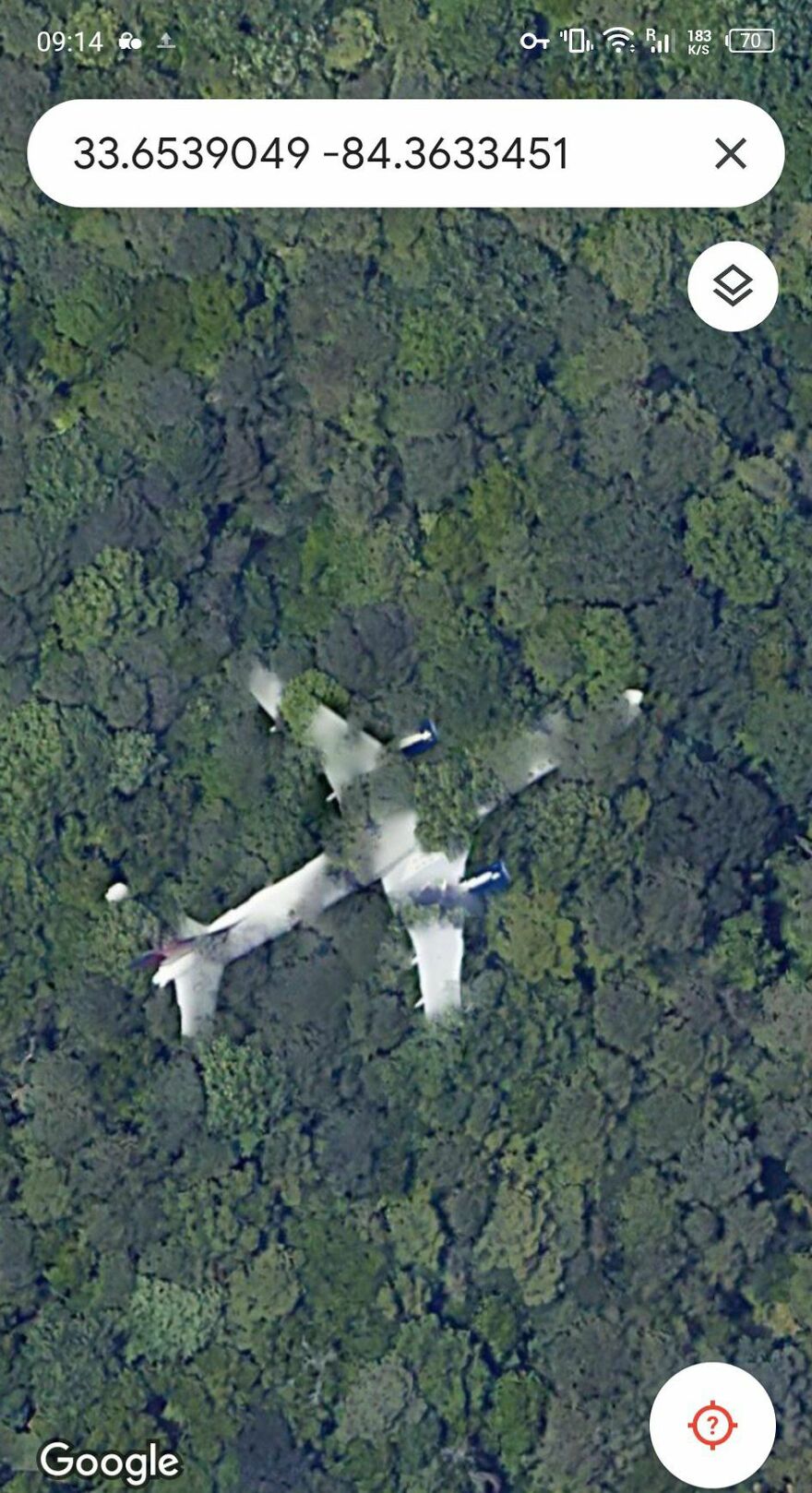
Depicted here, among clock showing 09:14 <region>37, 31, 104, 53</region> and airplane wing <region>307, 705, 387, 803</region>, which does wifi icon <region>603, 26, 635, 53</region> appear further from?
airplane wing <region>307, 705, 387, 803</region>

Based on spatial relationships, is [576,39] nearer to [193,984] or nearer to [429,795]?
[429,795]

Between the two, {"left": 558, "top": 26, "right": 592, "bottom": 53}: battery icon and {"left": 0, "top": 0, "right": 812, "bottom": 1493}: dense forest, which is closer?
{"left": 558, "top": 26, "right": 592, "bottom": 53}: battery icon

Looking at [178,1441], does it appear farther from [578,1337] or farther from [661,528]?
[661,528]

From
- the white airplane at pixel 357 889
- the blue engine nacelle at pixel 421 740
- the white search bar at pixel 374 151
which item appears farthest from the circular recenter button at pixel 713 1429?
the white search bar at pixel 374 151

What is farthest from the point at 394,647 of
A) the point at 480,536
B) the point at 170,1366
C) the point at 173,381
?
the point at 170,1366

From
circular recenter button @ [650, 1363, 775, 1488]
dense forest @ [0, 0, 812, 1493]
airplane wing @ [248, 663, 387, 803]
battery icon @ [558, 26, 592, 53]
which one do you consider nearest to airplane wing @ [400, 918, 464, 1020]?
dense forest @ [0, 0, 812, 1493]
